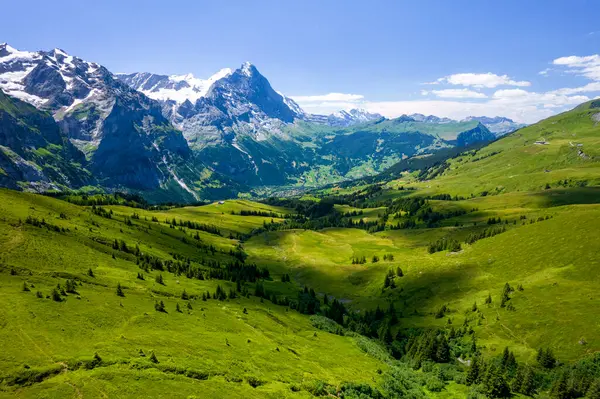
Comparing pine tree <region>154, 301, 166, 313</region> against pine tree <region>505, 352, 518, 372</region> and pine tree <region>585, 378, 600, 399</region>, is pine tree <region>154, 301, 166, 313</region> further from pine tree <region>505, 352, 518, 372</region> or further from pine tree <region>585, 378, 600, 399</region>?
pine tree <region>585, 378, 600, 399</region>

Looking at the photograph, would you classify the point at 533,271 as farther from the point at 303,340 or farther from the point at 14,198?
the point at 14,198

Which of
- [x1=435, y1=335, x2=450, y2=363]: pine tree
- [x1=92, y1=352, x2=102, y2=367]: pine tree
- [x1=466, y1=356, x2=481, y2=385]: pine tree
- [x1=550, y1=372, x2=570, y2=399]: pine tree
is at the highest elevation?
[x1=92, y1=352, x2=102, y2=367]: pine tree

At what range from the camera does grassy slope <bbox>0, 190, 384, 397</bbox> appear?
56031 mm

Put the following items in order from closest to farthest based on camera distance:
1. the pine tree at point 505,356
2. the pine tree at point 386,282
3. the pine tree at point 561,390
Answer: the pine tree at point 561,390
the pine tree at point 505,356
the pine tree at point 386,282

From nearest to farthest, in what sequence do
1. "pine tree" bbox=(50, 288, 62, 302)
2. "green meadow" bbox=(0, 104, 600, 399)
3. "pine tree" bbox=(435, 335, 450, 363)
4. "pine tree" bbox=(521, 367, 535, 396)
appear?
"green meadow" bbox=(0, 104, 600, 399) < "pine tree" bbox=(50, 288, 62, 302) < "pine tree" bbox=(521, 367, 535, 396) < "pine tree" bbox=(435, 335, 450, 363)

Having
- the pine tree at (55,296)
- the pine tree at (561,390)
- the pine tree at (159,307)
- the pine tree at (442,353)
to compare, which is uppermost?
the pine tree at (55,296)

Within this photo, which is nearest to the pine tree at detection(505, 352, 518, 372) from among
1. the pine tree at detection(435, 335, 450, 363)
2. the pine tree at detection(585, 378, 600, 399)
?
the pine tree at detection(435, 335, 450, 363)

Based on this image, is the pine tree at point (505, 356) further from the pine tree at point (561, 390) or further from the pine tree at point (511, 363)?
the pine tree at point (561, 390)

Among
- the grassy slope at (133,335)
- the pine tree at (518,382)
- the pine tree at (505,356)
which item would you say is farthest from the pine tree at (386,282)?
the pine tree at (518,382)

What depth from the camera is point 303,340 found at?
356 ft

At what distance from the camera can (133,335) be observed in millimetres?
73062

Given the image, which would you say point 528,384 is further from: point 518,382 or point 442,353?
point 442,353

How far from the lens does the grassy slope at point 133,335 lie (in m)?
56.0

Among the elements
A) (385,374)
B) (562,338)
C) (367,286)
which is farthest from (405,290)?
(385,374)
